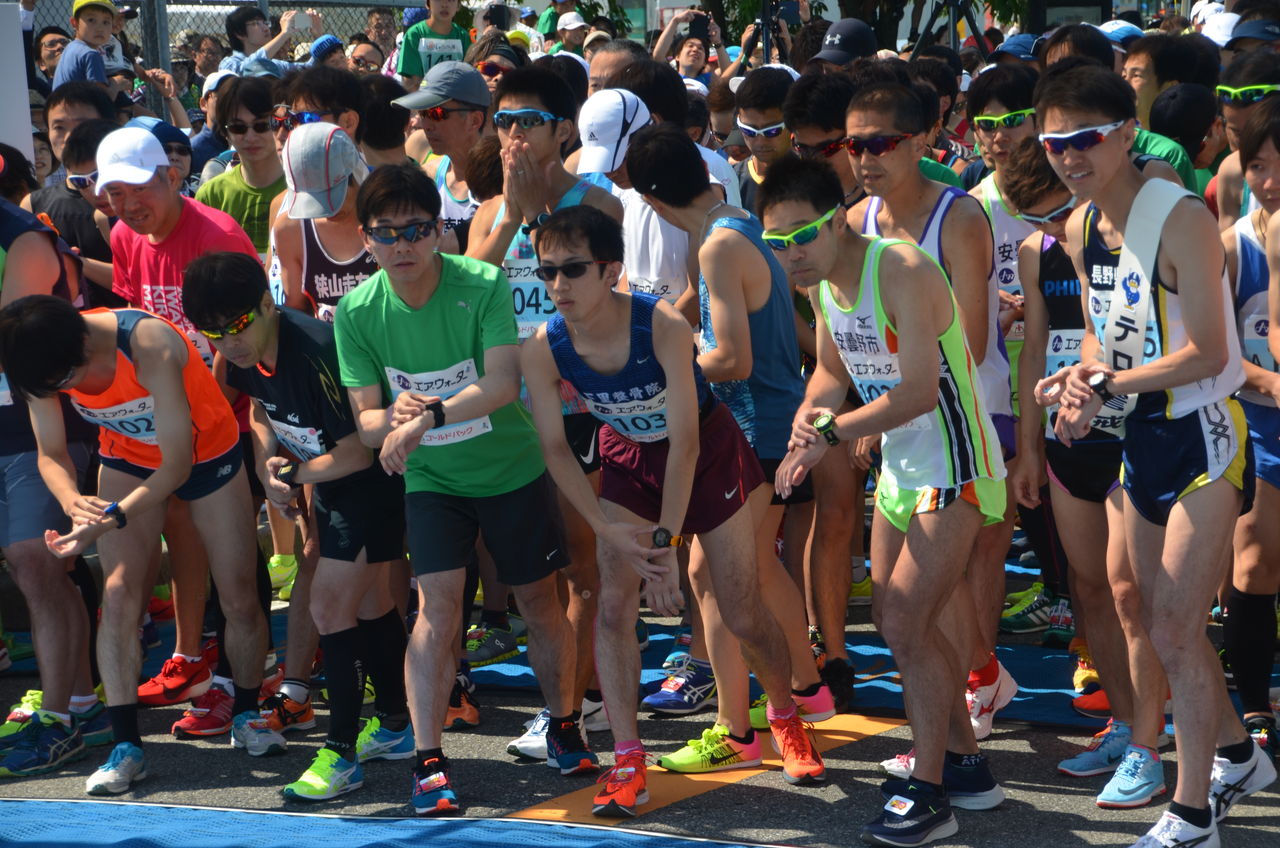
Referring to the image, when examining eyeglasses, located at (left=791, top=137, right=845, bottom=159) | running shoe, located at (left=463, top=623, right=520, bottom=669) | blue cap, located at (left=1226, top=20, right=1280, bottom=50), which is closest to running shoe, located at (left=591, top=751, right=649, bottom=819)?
running shoe, located at (left=463, top=623, right=520, bottom=669)

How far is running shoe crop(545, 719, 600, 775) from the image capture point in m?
5.02

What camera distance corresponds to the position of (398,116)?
6734 mm

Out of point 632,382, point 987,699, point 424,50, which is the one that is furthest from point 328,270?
point 424,50

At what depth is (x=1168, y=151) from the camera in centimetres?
552

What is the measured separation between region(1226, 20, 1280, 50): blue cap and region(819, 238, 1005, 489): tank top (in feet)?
15.5

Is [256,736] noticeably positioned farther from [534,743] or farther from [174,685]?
[534,743]

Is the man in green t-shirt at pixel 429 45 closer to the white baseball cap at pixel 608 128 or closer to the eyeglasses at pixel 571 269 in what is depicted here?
the white baseball cap at pixel 608 128

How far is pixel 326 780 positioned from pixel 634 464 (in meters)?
1.44

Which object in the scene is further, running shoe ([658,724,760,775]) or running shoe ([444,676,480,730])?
running shoe ([444,676,480,730])

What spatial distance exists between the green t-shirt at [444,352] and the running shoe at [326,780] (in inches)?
36.6

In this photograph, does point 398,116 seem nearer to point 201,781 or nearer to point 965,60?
point 201,781

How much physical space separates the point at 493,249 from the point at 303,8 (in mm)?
7757

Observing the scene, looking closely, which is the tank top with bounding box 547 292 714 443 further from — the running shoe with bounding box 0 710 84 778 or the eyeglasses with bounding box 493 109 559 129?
the running shoe with bounding box 0 710 84 778

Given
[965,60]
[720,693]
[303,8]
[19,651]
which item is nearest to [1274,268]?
[720,693]
